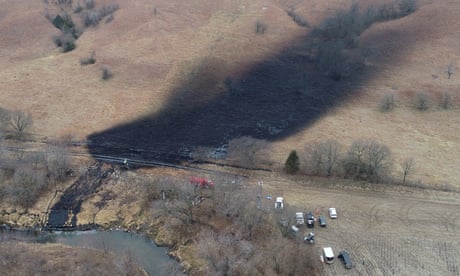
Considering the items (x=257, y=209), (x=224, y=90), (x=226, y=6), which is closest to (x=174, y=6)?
(x=226, y=6)

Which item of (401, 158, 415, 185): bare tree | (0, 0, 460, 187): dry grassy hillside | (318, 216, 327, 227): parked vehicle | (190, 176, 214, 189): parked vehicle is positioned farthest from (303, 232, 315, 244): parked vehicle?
(401, 158, 415, 185): bare tree

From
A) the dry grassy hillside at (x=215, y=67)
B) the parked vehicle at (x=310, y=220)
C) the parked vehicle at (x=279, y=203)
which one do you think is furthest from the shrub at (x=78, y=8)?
the parked vehicle at (x=310, y=220)

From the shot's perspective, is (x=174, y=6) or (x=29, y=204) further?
(x=174, y=6)

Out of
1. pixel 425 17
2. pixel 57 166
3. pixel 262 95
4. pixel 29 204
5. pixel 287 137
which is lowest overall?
pixel 29 204

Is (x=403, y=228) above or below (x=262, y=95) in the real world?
below

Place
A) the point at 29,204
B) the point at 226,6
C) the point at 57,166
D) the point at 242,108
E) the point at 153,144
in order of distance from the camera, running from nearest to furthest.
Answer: the point at 29,204
the point at 57,166
the point at 153,144
the point at 242,108
the point at 226,6

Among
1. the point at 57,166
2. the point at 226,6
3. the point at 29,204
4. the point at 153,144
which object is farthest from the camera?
the point at 226,6

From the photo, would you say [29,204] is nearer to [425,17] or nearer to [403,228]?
[403,228]

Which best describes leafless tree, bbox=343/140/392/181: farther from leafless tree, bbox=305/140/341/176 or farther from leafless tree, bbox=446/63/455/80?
leafless tree, bbox=446/63/455/80
